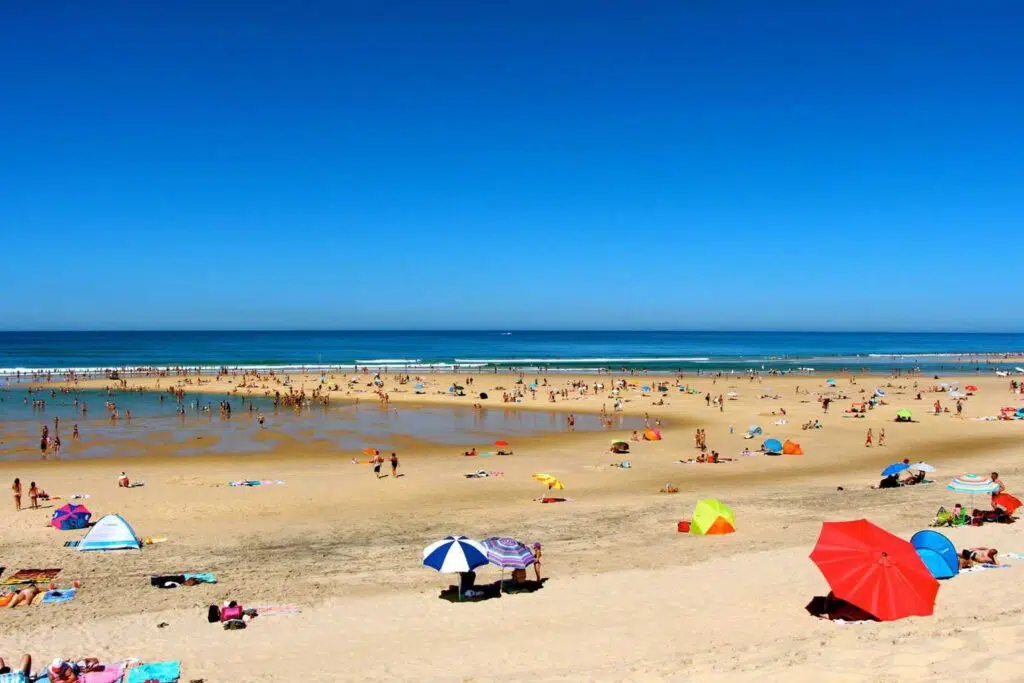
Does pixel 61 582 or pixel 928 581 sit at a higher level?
pixel 928 581

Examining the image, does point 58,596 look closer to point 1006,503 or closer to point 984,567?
point 984,567

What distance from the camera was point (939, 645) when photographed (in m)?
10.2

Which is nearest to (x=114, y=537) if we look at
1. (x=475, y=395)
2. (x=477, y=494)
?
(x=477, y=494)

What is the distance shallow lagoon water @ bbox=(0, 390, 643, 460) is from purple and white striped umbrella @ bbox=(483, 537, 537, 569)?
19.4 m

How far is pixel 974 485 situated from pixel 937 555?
9.38 meters

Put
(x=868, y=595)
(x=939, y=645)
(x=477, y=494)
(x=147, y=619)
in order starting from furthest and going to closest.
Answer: (x=477, y=494) < (x=147, y=619) < (x=868, y=595) < (x=939, y=645)

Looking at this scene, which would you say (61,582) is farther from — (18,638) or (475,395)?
(475,395)

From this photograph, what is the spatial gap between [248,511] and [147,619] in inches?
336

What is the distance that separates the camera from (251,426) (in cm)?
4006

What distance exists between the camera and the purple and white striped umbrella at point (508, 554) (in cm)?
1373

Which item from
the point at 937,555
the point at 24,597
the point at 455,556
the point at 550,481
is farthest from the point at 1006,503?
the point at 24,597

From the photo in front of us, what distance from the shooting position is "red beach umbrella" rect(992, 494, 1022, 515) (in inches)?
725

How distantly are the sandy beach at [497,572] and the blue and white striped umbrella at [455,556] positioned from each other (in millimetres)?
758

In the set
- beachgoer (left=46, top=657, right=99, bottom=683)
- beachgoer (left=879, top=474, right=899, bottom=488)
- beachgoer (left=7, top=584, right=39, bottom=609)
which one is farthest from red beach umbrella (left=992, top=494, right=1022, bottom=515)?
beachgoer (left=7, top=584, right=39, bottom=609)
